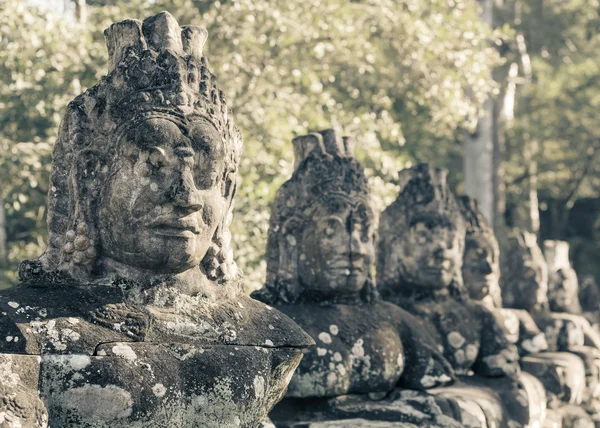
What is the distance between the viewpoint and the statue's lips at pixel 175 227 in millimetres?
5172

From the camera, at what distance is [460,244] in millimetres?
9961

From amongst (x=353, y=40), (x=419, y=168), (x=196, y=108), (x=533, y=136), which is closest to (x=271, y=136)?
(x=353, y=40)

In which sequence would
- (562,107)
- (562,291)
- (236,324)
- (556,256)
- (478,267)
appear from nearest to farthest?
(236,324)
(478,267)
(562,291)
(556,256)
(562,107)

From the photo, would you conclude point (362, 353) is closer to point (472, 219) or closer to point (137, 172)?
point (137, 172)

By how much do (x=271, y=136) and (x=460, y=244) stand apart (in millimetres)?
3682

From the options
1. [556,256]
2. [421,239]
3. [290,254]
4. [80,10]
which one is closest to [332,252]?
[290,254]

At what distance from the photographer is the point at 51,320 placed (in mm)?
4887

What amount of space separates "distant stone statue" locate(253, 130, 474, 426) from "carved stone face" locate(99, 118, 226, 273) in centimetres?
211

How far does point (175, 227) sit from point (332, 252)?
102 inches

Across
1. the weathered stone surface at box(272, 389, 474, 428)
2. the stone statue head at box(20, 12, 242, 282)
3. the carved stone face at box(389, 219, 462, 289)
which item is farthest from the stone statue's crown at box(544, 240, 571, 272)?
the stone statue head at box(20, 12, 242, 282)

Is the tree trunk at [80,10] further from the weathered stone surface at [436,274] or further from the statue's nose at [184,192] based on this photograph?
the statue's nose at [184,192]

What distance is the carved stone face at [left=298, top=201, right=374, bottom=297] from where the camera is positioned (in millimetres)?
7668

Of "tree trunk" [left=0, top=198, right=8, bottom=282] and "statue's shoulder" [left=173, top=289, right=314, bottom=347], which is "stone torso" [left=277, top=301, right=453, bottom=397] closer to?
"statue's shoulder" [left=173, top=289, right=314, bottom=347]

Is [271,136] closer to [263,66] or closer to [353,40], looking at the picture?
[263,66]
